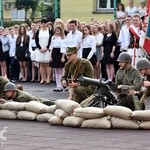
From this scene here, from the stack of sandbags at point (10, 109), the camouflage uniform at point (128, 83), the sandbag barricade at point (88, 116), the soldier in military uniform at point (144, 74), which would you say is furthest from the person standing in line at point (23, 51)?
the soldier in military uniform at point (144, 74)

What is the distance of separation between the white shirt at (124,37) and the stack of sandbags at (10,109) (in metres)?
7.35

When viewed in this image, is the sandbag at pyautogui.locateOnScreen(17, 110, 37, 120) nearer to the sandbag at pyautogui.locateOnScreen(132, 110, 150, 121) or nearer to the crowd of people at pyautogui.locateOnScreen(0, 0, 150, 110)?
the sandbag at pyautogui.locateOnScreen(132, 110, 150, 121)

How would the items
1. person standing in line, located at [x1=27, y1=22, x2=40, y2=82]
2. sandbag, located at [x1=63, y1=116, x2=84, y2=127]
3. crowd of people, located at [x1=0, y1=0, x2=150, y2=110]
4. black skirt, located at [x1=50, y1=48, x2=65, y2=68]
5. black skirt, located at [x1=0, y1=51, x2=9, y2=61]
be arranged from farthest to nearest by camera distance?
black skirt, located at [x1=0, y1=51, x2=9, y2=61]
person standing in line, located at [x1=27, y1=22, x2=40, y2=82]
black skirt, located at [x1=50, y1=48, x2=65, y2=68]
crowd of people, located at [x1=0, y1=0, x2=150, y2=110]
sandbag, located at [x1=63, y1=116, x2=84, y2=127]

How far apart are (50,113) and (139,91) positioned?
1.77 meters

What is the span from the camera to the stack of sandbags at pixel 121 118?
13.7m

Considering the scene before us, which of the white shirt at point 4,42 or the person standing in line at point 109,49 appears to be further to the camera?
the white shirt at point 4,42

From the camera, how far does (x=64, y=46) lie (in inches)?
873

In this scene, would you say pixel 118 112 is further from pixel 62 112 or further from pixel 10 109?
pixel 10 109

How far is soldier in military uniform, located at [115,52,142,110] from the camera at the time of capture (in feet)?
49.7

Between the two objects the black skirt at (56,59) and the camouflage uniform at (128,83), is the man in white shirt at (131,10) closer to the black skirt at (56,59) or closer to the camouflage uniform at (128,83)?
the black skirt at (56,59)

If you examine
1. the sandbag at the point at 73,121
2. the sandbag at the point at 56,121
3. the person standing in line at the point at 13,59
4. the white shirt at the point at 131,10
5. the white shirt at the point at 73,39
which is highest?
the white shirt at the point at 131,10

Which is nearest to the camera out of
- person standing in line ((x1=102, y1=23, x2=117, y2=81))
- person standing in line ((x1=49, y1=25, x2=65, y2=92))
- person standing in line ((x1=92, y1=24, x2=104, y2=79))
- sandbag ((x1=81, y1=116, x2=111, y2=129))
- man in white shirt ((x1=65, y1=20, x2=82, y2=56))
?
sandbag ((x1=81, y1=116, x2=111, y2=129))

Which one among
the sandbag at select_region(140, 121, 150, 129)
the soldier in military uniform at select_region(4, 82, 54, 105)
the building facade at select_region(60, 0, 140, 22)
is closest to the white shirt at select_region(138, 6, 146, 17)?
the building facade at select_region(60, 0, 140, 22)

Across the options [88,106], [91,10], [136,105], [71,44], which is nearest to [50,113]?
[88,106]
